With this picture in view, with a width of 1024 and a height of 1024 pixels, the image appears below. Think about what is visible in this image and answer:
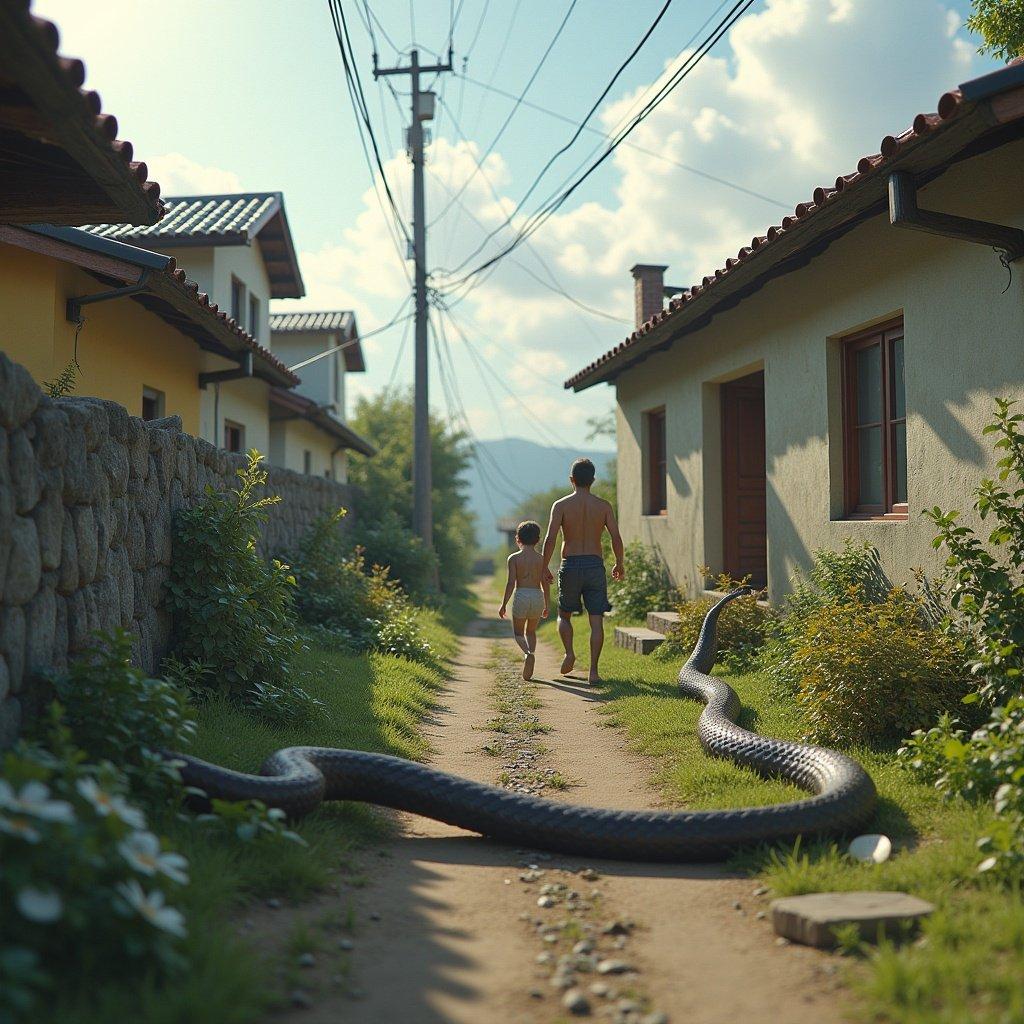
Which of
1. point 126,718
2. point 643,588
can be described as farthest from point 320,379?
point 126,718

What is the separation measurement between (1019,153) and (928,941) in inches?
164

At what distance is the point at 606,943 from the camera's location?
2975mm

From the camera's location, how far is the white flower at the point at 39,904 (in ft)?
6.61

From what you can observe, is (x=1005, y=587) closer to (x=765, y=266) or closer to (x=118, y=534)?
(x=765, y=266)

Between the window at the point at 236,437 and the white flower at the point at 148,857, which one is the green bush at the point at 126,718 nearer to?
the white flower at the point at 148,857

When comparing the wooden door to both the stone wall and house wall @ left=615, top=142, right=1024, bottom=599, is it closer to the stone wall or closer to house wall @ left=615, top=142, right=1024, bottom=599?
house wall @ left=615, top=142, right=1024, bottom=599

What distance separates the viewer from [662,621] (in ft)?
31.8

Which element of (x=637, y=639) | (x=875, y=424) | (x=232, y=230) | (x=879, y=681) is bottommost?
(x=637, y=639)

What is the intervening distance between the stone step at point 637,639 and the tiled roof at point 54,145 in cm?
586

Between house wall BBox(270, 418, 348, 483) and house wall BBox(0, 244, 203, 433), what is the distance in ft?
14.4

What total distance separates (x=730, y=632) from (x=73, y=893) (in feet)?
21.4

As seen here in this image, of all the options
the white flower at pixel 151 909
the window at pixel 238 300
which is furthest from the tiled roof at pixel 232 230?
the white flower at pixel 151 909

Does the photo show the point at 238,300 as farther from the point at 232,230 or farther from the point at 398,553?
the point at 398,553

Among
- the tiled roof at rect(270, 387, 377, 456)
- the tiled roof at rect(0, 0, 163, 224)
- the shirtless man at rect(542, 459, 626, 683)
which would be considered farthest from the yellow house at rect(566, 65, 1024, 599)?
the tiled roof at rect(270, 387, 377, 456)
